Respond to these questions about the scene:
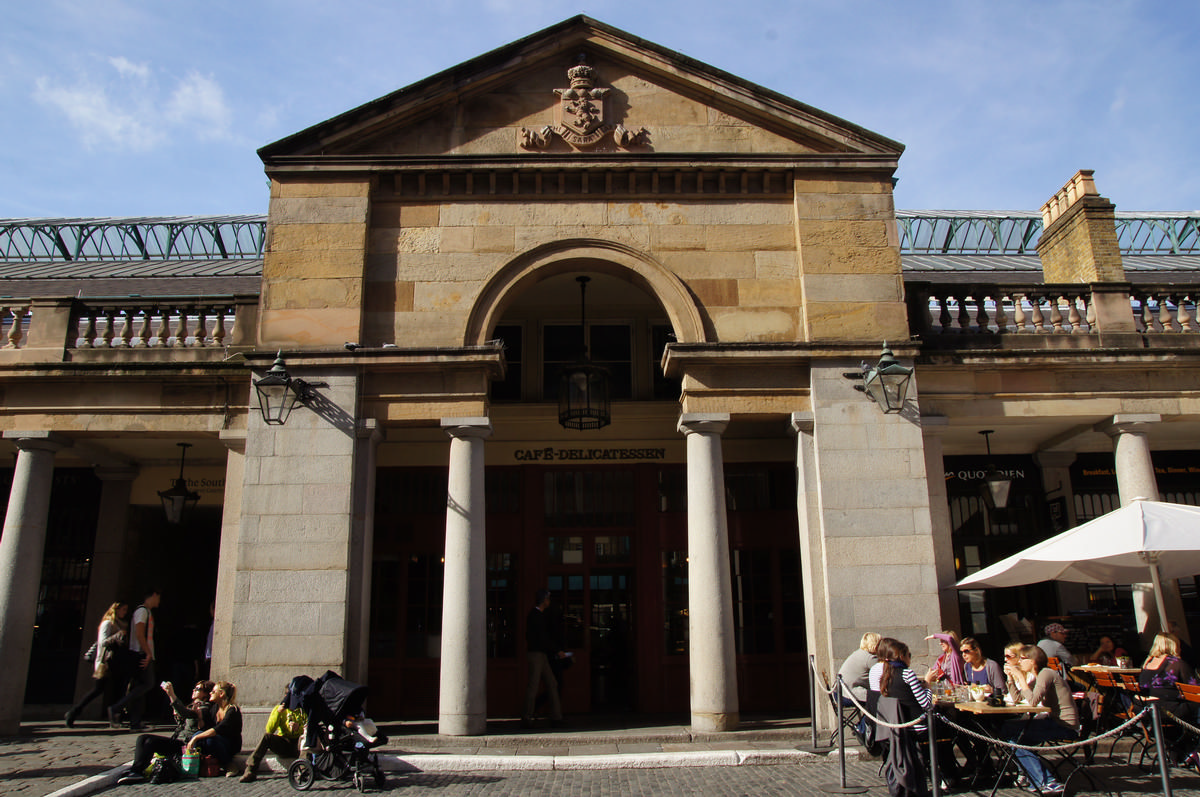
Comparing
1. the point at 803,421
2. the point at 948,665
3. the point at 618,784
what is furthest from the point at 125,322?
the point at 948,665

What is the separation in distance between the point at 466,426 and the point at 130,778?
535cm

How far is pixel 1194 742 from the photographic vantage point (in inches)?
341

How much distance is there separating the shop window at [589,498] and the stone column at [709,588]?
3.11 meters

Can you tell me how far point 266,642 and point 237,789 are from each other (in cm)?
226

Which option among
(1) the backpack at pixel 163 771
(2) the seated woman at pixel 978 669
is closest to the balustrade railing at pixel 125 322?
(1) the backpack at pixel 163 771

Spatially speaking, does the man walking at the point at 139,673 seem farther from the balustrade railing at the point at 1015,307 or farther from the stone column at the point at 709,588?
the balustrade railing at the point at 1015,307

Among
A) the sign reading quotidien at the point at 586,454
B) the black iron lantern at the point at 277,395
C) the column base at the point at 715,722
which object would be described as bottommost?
the column base at the point at 715,722

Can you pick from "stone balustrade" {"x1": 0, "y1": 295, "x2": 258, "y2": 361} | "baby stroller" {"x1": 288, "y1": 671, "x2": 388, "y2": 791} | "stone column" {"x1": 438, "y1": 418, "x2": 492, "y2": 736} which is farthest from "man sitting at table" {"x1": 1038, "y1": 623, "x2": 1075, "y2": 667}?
"stone balustrade" {"x1": 0, "y1": 295, "x2": 258, "y2": 361}

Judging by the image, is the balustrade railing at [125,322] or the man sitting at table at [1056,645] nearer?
the man sitting at table at [1056,645]

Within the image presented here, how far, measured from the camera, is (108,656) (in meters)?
11.9

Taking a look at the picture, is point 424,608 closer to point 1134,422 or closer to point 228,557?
point 228,557

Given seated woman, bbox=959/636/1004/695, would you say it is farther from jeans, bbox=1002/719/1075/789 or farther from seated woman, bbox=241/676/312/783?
seated woman, bbox=241/676/312/783

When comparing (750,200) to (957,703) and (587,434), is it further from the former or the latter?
(957,703)

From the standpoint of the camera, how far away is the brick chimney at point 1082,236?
44.0 feet
